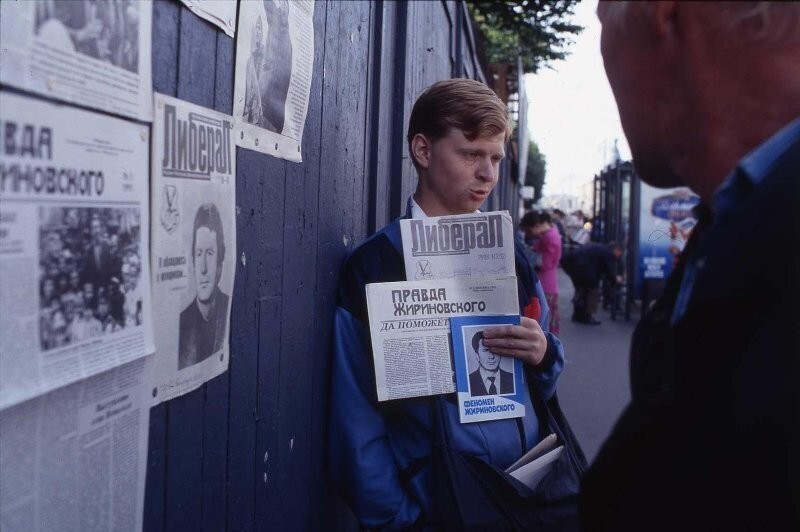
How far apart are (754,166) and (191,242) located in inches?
34.7

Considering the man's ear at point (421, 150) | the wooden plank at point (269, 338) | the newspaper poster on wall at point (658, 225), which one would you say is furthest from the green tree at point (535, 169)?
the wooden plank at point (269, 338)

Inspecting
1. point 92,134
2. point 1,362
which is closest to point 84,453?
point 1,362

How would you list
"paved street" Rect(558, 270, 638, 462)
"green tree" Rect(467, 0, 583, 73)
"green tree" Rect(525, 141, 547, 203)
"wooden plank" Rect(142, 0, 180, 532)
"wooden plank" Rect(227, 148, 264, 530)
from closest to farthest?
1. "wooden plank" Rect(142, 0, 180, 532)
2. "wooden plank" Rect(227, 148, 264, 530)
3. "paved street" Rect(558, 270, 638, 462)
4. "green tree" Rect(467, 0, 583, 73)
5. "green tree" Rect(525, 141, 547, 203)

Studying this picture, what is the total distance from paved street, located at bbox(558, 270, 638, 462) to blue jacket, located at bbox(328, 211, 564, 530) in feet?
12.0

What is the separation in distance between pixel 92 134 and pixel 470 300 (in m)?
1.16

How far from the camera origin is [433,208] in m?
2.21

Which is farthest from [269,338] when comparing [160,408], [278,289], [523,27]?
[523,27]

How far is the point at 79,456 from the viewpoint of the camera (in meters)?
1.07

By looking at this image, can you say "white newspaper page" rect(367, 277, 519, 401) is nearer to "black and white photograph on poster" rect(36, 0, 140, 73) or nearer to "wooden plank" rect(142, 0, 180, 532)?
"wooden plank" rect(142, 0, 180, 532)

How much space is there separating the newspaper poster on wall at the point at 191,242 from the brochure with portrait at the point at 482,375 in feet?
2.14

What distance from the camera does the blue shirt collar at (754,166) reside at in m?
0.87

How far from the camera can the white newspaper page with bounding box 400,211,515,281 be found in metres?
2.03

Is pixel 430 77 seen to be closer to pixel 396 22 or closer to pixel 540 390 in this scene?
pixel 396 22

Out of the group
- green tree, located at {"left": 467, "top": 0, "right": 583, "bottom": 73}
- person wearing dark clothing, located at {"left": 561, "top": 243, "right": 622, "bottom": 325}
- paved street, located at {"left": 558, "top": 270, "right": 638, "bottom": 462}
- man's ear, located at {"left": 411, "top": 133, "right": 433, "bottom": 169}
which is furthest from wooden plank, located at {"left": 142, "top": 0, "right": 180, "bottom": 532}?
green tree, located at {"left": 467, "top": 0, "right": 583, "bottom": 73}
